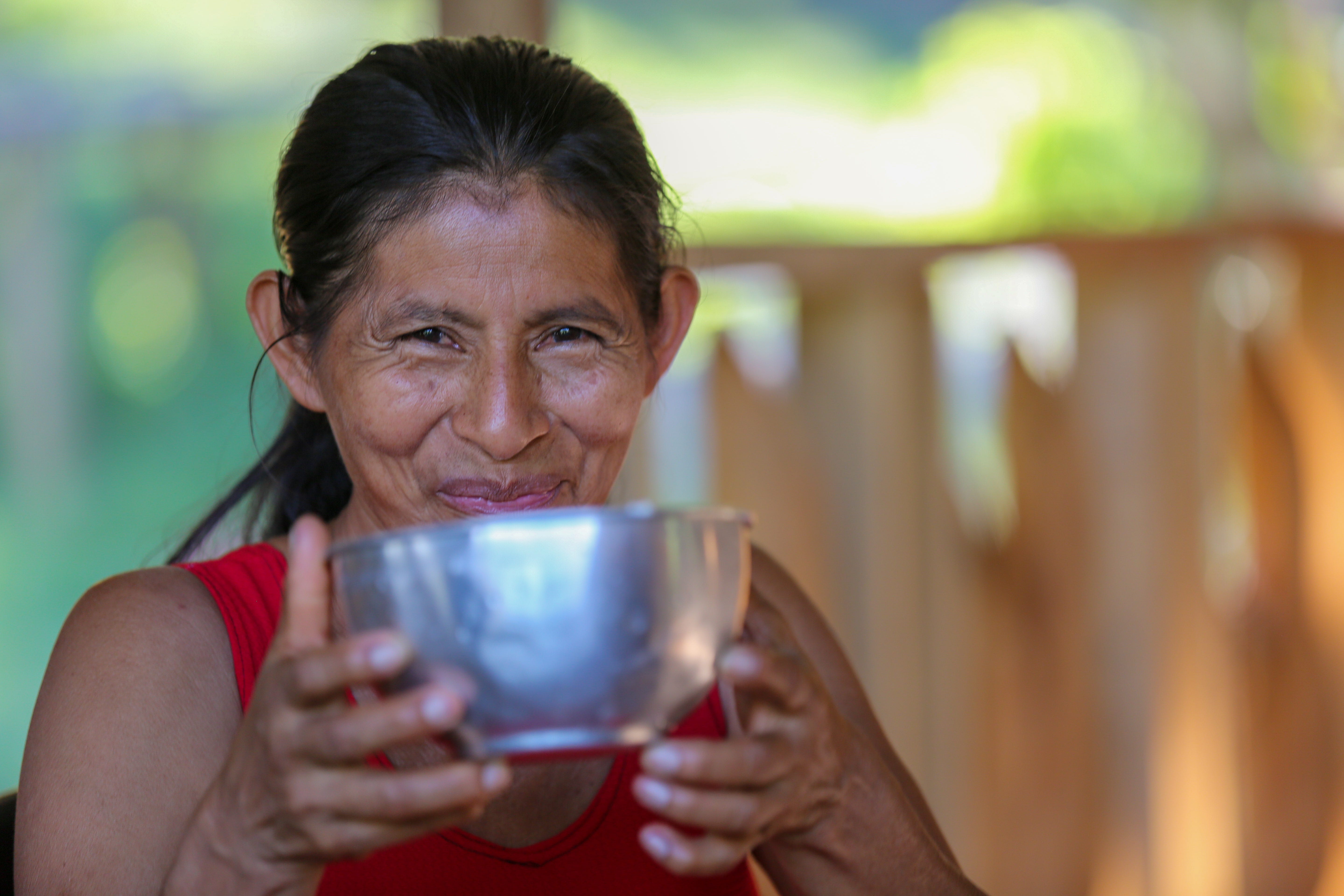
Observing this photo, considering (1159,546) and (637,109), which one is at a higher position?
(637,109)

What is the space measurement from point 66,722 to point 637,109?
123 cm

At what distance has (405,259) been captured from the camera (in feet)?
4.83

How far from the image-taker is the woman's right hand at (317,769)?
868mm

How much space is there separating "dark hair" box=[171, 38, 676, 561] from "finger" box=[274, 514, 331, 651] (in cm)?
62

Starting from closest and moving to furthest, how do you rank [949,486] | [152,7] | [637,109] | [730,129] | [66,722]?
[66,722]
[637,109]
[949,486]
[730,129]
[152,7]

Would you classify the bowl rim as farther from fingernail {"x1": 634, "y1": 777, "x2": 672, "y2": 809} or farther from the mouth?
the mouth

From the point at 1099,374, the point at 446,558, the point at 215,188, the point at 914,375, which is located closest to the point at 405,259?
the point at 446,558

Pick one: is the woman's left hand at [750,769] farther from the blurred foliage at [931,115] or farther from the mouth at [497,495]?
the blurred foliage at [931,115]

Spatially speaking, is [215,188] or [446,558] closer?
[446,558]

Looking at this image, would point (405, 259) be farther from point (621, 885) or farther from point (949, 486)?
point (949, 486)

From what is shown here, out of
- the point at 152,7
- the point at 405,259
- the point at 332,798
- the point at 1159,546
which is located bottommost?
the point at 1159,546

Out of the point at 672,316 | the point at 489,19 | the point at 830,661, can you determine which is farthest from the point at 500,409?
the point at 489,19

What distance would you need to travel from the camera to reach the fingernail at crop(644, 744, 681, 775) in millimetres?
910

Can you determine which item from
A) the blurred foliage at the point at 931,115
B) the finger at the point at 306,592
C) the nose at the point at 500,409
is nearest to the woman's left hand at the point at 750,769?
the finger at the point at 306,592
